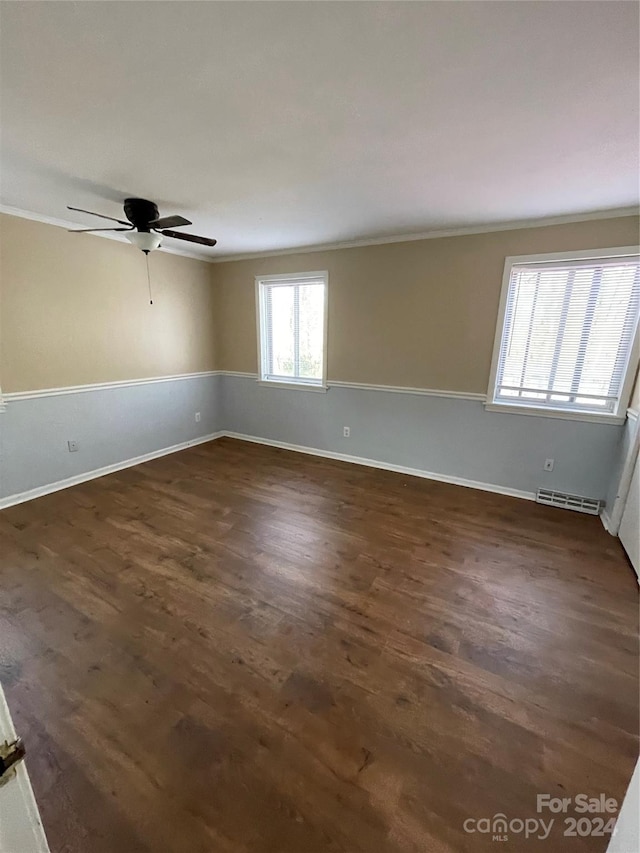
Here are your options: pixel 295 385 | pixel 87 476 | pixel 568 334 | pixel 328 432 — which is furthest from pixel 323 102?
pixel 87 476

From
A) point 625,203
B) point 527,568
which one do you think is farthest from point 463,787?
point 625,203

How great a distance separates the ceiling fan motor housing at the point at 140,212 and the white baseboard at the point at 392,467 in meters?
2.91

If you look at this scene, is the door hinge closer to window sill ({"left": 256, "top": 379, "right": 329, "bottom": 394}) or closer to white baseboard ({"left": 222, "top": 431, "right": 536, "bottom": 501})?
white baseboard ({"left": 222, "top": 431, "right": 536, "bottom": 501})

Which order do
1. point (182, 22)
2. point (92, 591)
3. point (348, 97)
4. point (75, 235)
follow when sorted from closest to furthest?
1. point (182, 22)
2. point (348, 97)
3. point (92, 591)
4. point (75, 235)

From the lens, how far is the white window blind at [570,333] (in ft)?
9.25

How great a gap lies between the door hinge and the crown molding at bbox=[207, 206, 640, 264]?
3.94 meters

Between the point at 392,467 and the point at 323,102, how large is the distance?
3.27 meters

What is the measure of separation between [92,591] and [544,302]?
13.2 ft

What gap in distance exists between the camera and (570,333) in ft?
9.89

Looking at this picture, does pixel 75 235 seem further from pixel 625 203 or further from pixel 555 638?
pixel 555 638

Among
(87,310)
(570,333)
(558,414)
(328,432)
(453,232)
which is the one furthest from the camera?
(328,432)

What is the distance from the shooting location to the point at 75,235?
10.8ft

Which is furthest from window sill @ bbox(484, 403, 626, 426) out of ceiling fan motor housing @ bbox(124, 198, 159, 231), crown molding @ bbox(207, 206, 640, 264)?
ceiling fan motor housing @ bbox(124, 198, 159, 231)

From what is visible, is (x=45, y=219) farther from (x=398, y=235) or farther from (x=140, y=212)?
(x=398, y=235)
